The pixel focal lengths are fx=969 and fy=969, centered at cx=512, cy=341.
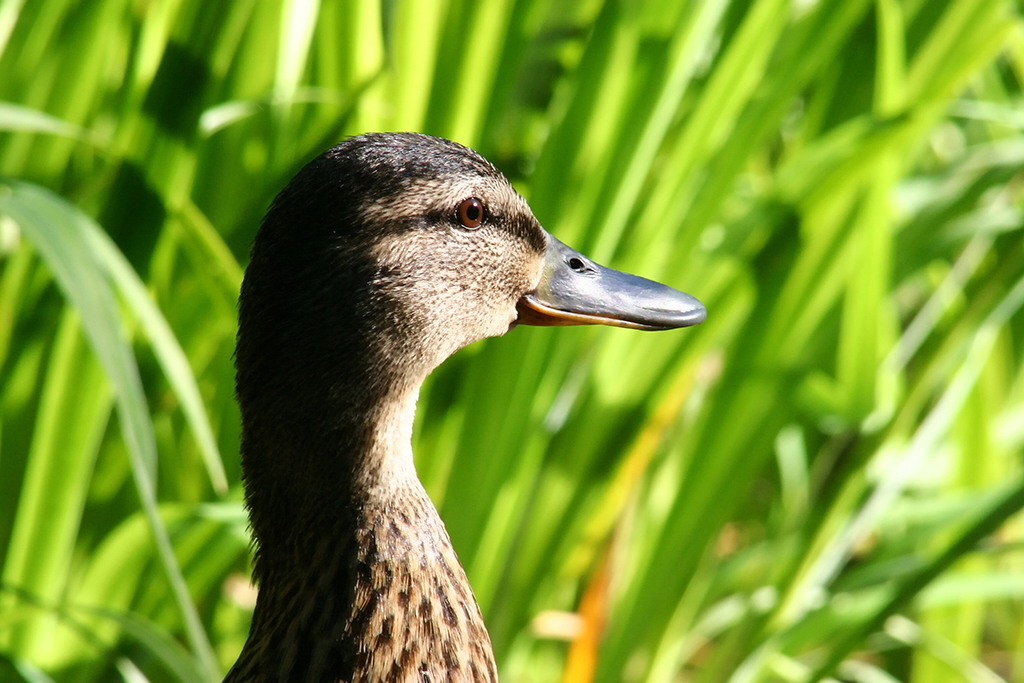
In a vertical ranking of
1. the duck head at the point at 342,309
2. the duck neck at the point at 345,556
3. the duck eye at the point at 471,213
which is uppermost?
the duck eye at the point at 471,213

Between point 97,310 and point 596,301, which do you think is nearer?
point 97,310

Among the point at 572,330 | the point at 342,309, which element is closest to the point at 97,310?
the point at 342,309

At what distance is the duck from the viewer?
29.2 inches

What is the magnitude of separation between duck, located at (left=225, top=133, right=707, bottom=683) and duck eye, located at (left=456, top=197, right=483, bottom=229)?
0.07ft

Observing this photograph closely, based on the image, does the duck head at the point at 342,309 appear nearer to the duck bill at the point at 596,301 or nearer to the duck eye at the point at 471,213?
the duck eye at the point at 471,213

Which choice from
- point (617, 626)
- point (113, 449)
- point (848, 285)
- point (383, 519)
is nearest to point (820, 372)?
point (848, 285)

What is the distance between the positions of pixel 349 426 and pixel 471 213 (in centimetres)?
23

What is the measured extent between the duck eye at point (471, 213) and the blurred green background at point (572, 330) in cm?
29

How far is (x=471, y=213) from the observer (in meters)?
0.86

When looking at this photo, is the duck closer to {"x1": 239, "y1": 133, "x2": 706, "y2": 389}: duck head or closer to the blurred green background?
{"x1": 239, "y1": 133, "x2": 706, "y2": 389}: duck head

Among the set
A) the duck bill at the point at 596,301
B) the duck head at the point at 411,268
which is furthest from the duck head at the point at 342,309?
the duck bill at the point at 596,301

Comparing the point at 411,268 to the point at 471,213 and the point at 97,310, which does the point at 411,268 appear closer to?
the point at 471,213

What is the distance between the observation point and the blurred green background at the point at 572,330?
109 cm

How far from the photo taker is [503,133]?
120 centimetres
